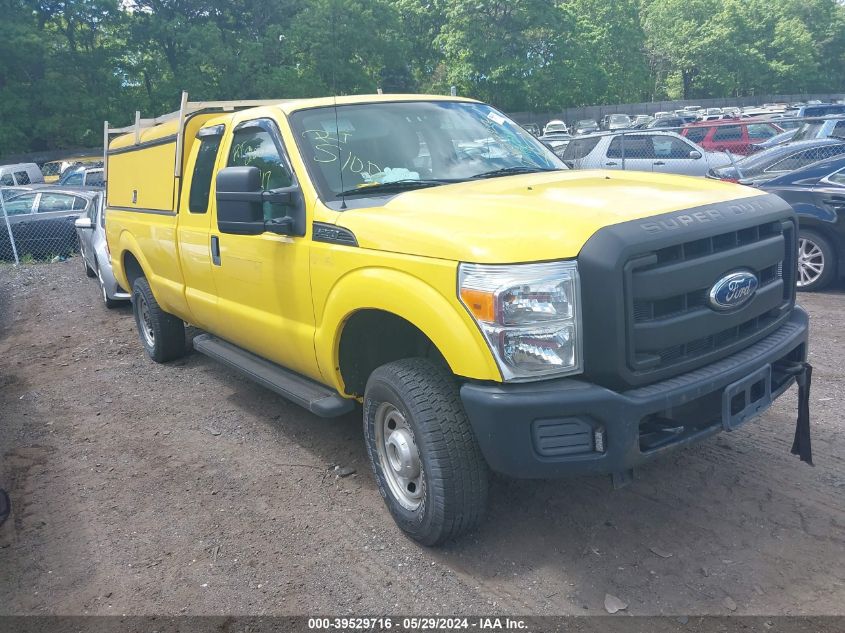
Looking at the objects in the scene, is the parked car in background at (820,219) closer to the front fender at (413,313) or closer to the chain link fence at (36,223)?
the front fender at (413,313)

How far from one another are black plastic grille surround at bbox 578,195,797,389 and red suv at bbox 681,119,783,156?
47.5 ft

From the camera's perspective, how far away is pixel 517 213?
323 cm

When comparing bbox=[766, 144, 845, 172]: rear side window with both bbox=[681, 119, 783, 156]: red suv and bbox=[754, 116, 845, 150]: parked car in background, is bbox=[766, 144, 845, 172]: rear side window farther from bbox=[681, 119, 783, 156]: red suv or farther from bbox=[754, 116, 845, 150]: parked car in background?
bbox=[681, 119, 783, 156]: red suv

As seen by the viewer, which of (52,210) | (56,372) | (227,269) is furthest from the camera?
(52,210)

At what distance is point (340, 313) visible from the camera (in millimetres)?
3744

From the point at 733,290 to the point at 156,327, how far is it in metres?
5.05

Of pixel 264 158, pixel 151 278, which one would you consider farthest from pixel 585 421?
pixel 151 278

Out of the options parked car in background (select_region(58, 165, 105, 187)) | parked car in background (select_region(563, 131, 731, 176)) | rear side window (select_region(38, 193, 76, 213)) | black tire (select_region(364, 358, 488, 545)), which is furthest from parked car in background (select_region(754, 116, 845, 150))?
parked car in background (select_region(58, 165, 105, 187))

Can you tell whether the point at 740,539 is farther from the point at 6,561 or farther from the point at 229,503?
the point at 6,561

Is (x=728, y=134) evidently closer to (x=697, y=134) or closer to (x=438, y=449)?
(x=697, y=134)

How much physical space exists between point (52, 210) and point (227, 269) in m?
11.4

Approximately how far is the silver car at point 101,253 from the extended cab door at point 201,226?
158 inches

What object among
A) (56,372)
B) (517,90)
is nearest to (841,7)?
(517,90)

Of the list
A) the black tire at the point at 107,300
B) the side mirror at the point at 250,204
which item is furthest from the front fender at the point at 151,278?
the black tire at the point at 107,300
